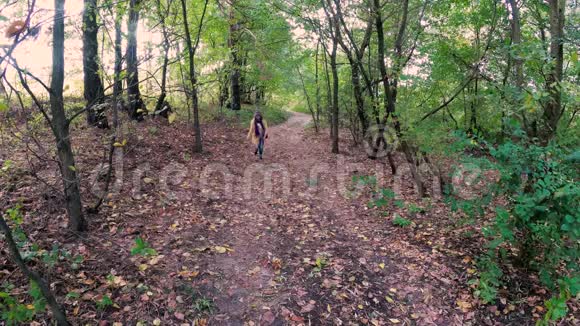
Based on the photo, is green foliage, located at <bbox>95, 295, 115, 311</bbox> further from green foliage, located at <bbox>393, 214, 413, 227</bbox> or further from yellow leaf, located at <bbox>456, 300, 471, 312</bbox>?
green foliage, located at <bbox>393, 214, 413, 227</bbox>

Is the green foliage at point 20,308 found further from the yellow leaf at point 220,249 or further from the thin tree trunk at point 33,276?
the yellow leaf at point 220,249

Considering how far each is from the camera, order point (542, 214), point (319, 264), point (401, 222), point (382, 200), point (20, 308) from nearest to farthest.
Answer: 1. point (20, 308)
2. point (542, 214)
3. point (319, 264)
4. point (401, 222)
5. point (382, 200)

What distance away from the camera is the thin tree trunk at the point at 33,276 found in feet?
8.73

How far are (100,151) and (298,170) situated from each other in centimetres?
506

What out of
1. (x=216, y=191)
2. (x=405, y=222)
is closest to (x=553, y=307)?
(x=405, y=222)

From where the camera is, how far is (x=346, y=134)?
687 inches

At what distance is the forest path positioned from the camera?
390 cm

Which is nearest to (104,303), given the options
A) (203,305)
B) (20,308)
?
(20,308)

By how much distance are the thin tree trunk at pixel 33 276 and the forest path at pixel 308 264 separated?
140cm

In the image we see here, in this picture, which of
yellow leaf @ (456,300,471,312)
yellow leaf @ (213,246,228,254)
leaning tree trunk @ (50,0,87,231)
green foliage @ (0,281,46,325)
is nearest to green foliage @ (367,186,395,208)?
yellow leaf @ (456,300,471,312)

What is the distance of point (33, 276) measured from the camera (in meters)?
2.79

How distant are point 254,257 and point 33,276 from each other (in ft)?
8.68

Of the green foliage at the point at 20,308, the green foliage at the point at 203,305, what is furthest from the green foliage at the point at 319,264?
the green foliage at the point at 20,308

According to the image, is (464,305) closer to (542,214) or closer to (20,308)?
(542,214)
